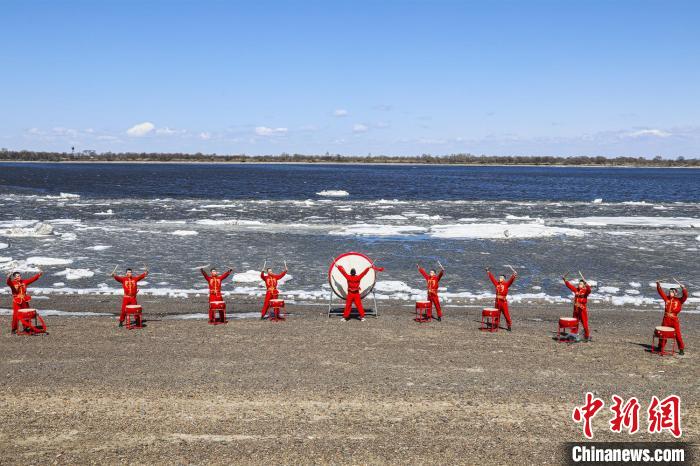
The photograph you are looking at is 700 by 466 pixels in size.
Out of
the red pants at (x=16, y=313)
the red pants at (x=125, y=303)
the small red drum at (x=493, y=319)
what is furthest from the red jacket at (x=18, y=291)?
the small red drum at (x=493, y=319)

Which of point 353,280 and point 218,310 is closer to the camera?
point 218,310

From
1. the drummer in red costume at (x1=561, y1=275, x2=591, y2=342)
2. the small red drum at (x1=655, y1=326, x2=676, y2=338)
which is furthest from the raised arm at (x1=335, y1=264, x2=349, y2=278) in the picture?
the small red drum at (x1=655, y1=326, x2=676, y2=338)

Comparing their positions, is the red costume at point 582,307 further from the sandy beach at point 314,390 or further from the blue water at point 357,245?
the blue water at point 357,245

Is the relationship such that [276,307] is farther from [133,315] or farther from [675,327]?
[675,327]

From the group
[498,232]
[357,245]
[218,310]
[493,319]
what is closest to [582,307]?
[493,319]

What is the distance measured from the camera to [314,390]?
11.8 metres

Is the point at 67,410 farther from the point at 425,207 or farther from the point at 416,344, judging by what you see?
the point at 425,207

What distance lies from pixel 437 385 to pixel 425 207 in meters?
52.8

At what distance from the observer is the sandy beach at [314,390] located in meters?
9.48

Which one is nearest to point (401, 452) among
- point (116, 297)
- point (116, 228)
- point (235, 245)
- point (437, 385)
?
point (437, 385)

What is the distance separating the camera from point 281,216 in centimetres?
5191

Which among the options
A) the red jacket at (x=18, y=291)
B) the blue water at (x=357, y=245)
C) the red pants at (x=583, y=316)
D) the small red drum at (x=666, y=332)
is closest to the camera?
the small red drum at (x=666, y=332)

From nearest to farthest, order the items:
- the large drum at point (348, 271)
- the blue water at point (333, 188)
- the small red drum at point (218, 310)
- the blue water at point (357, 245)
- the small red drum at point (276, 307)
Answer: the small red drum at point (218, 310)
the small red drum at point (276, 307)
the large drum at point (348, 271)
the blue water at point (357, 245)
the blue water at point (333, 188)

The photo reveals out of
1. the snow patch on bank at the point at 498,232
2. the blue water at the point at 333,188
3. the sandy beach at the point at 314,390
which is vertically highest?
the blue water at the point at 333,188
